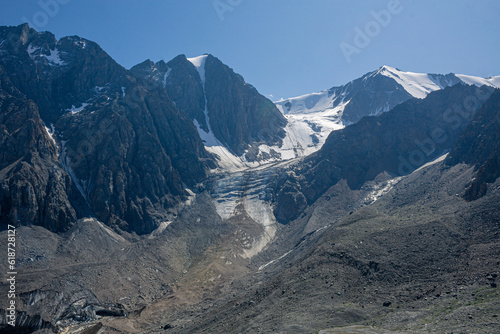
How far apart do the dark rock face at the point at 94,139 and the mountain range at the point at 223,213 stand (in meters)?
0.57

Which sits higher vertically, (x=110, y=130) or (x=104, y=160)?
(x=110, y=130)

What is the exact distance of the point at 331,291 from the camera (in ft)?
161

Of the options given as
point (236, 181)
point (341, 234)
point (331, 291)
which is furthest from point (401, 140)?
point (331, 291)

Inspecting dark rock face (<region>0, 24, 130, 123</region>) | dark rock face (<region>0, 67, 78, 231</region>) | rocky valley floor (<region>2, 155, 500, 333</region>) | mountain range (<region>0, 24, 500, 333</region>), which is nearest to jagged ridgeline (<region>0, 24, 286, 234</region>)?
dark rock face (<region>0, 67, 78, 231</region>)

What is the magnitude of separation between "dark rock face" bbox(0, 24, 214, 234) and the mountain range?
0.57m

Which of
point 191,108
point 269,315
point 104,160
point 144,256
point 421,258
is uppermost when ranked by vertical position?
point 191,108

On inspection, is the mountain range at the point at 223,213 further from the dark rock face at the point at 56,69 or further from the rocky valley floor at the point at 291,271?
the dark rock face at the point at 56,69

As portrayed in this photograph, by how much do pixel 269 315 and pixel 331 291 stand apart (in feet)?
32.8

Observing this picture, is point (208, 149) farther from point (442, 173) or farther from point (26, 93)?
point (442, 173)

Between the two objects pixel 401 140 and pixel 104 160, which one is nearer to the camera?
pixel 104 160

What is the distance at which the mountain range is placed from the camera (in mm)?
48250

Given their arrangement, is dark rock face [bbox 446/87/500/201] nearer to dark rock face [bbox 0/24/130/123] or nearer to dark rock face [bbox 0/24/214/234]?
dark rock face [bbox 0/24/214/234]

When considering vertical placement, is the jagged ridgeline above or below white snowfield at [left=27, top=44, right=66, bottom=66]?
below

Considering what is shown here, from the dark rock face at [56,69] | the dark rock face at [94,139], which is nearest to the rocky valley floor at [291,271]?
the dark rock face at [94,139]
